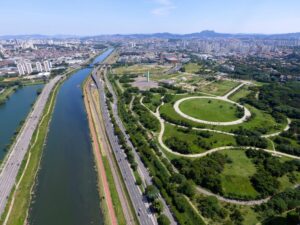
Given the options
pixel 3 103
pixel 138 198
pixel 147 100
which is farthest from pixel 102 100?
pixel 138 198

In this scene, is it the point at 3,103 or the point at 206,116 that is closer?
the point at 206,116

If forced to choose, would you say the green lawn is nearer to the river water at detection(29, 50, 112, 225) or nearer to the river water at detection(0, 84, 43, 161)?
the river water at detection(29, 50, 112, 225)

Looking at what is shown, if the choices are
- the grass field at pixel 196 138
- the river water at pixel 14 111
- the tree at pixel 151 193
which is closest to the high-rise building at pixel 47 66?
the river water at pixel 14 111

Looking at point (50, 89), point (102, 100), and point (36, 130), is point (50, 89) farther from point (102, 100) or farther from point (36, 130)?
point (36, 130)

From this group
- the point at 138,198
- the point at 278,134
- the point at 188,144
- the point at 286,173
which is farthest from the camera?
the point at 278,134

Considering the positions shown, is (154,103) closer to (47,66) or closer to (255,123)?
(255,123)
